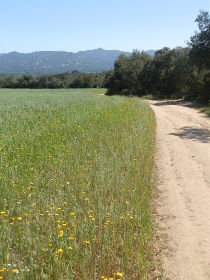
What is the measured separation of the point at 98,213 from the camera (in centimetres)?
620

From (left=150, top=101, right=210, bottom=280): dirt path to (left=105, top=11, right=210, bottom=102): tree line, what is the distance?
25.1m

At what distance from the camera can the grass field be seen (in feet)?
15.9

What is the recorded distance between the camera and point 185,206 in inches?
309

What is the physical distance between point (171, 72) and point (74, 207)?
5206 cm

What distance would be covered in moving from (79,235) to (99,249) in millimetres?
374

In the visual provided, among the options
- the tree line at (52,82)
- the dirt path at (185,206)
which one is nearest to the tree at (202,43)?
the dirt path at (185,206)

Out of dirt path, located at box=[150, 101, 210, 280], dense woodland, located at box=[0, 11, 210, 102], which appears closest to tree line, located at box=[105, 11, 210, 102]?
dense woodland, located at box=[0, 11, 210, 102]

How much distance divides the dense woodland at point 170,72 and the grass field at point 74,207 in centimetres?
2828

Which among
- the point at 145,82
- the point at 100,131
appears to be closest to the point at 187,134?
the point at 100,131

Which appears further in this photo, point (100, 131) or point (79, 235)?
point (100, 131)

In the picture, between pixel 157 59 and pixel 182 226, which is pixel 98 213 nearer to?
pixel 182 226

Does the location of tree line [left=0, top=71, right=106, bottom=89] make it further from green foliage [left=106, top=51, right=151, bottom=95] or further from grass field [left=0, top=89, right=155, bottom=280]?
grass field [left=0, top=89, right=155, bottom=280]

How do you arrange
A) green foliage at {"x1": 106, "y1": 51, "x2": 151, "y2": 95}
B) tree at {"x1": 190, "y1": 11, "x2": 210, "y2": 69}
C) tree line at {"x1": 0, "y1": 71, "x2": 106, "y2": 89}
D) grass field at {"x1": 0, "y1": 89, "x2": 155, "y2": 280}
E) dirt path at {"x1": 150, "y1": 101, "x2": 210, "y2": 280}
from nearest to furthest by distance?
grass field at {"x1": 0, "y1": 89, "x2": 155, "y2": 280} < dirt path at {"x1": 150, "y1": 101, "x2": 210, "y2": 280} < tree at {"x1": 190, "y1": 11, "x2": 210, "y2": 69} < green foliage at {"x1": 106, "y1": 51, "x2": 151, "y2": 95} < tree line at {"x1": 0, "y1": 71, "x2": 106, "y2": 89}

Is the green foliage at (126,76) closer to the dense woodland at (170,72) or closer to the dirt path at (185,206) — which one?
the dense woodland at (170,72)
